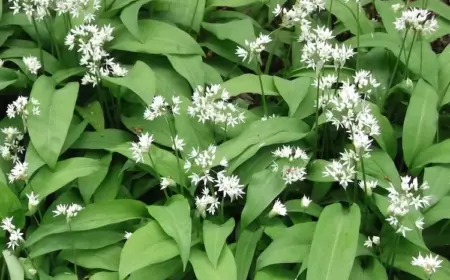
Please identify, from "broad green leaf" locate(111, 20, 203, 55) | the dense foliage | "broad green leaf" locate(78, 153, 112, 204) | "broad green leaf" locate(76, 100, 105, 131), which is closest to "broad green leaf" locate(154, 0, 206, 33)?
the dense foliage

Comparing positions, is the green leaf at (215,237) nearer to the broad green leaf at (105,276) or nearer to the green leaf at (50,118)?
the broad green leaf at (105,276)

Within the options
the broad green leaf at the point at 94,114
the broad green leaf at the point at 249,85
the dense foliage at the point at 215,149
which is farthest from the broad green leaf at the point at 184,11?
the broad green leaf at the point at 94,114

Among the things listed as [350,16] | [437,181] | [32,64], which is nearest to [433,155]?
[437,181]

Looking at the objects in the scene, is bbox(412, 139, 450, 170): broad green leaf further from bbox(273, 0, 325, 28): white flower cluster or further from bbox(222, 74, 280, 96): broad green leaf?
bbox(273, 0, 325, 28): white flower cluster

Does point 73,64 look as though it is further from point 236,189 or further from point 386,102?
point 386,102

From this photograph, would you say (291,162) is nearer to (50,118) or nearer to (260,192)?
(260,192)
